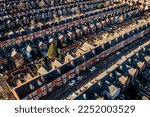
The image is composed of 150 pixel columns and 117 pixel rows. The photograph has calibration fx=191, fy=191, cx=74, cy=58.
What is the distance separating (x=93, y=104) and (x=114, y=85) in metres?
25.2

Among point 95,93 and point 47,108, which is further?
point 95,93

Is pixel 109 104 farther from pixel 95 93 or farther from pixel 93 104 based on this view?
pixel 95 93

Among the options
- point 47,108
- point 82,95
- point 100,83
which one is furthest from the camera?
point 100,83

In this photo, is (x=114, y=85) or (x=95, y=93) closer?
(x=95, y=93)

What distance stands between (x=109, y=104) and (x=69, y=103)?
5195mm

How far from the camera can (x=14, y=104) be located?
2472 cm

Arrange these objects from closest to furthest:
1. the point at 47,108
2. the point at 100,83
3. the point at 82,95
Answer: the point at 47,108, the point at 82,95, the point at 100,83

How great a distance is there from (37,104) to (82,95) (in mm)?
20961

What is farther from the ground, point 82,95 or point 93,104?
point 93,104

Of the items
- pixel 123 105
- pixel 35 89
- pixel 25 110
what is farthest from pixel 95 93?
pixel 25 110

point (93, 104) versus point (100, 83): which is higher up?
point (93, 104)

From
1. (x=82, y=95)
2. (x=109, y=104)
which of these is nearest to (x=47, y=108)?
(x=109, y=104)

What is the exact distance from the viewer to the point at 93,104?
25.1 metres

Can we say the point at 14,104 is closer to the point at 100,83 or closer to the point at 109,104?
the point at 109,104
